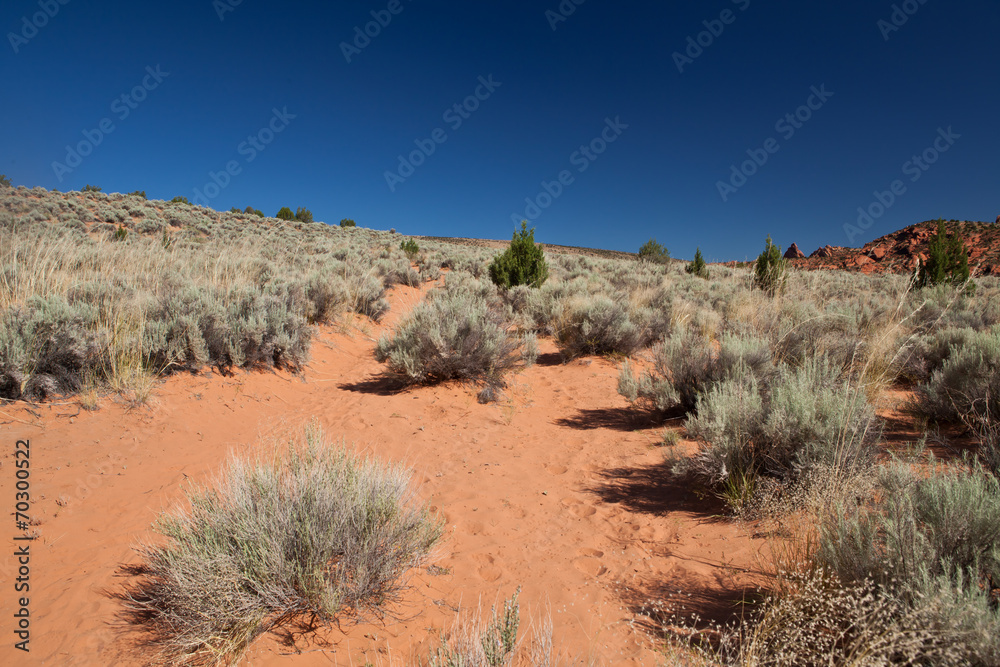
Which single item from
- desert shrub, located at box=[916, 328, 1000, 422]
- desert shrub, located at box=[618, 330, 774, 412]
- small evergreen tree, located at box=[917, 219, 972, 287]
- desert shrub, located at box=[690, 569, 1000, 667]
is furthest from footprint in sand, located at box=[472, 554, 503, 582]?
small evergreen tree, located at box=[917, 219, 972, 287]

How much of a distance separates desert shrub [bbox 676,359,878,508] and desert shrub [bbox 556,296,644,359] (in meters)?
4.03

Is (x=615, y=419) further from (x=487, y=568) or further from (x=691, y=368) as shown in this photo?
(x=487, y=568)

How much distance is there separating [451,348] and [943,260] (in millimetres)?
13658

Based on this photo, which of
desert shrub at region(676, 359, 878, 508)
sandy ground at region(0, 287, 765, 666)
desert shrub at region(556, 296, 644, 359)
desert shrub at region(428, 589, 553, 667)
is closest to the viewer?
desert shrub at region(428, 589, 553, 667)

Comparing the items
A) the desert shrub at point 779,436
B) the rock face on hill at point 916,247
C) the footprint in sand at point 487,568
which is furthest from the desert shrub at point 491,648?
the rock face on hill at point 916,247

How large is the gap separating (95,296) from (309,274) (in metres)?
4.39

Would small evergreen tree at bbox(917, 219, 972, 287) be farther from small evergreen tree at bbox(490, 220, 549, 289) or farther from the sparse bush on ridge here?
the sparse bush on ridge

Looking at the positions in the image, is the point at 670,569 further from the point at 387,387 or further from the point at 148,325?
the point at 148,325

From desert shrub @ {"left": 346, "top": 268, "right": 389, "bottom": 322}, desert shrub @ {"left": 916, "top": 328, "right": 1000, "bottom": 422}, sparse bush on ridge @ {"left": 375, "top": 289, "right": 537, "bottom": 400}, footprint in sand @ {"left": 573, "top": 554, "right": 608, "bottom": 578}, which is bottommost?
footprint in sand @ {"left": 573, "top": 554, "right": 608, "bottom": 578}

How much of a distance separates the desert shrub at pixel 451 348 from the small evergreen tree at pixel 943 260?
39.4 feet

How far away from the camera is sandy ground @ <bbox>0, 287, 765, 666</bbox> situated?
6.74 ft

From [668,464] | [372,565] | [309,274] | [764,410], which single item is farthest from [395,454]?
[309,274]

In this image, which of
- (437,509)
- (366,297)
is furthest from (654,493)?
(366,297)

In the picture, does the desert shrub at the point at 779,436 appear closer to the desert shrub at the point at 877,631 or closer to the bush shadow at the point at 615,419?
the desert shrub at the point at 877,631
